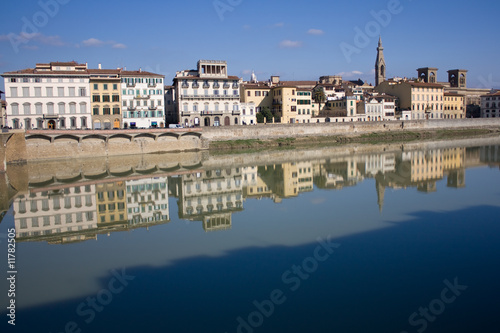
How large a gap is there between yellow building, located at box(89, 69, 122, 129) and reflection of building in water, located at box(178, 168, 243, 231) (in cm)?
1916

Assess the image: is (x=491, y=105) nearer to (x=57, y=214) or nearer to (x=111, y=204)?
(x=111, y=204)

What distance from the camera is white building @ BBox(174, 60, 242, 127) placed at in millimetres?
48938

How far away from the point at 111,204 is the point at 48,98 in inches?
1030

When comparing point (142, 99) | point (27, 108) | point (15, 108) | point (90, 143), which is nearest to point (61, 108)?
point (27, 108)

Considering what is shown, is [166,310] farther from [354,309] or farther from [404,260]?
[404,260]

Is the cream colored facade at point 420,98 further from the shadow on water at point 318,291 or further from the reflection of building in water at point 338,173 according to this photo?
the shadow on water at point 318,291

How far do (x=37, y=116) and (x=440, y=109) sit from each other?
60799 mm

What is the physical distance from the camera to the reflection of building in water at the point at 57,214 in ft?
53.2

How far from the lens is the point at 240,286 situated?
10547 mm

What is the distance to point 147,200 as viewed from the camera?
71.9 feet

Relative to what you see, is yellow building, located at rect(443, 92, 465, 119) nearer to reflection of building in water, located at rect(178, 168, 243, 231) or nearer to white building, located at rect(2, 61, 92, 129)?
reflection of building in water, located at rect(178, 168, 243, 231)

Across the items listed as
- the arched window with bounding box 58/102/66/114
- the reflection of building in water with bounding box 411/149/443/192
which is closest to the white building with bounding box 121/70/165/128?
the arched window with bounding box 58/102/66/114

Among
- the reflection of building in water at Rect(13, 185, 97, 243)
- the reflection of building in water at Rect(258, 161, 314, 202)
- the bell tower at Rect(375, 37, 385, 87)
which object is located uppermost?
the bell tower at Rect(375, 37, 385, 87)

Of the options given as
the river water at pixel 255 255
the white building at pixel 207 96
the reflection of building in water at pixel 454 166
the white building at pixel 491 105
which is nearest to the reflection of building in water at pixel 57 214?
the river water at pixel 255 255
